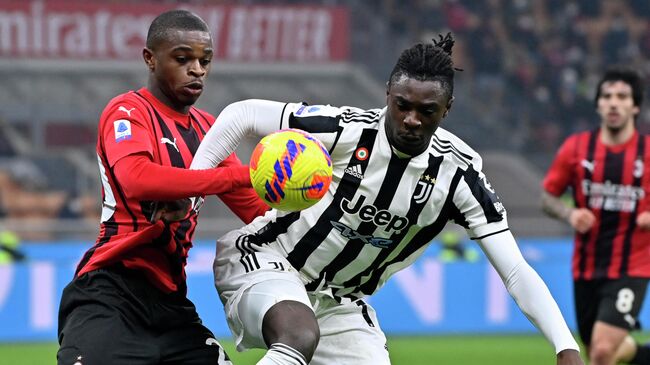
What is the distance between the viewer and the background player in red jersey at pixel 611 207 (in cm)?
775

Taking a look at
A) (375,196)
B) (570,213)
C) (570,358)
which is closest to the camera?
(570,358)

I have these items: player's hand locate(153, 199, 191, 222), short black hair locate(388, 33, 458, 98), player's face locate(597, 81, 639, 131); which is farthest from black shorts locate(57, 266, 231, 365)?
player's face locate(597, 81, 639, 131)

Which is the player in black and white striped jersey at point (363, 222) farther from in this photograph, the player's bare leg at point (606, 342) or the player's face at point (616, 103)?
the player's face at point (616, 103)

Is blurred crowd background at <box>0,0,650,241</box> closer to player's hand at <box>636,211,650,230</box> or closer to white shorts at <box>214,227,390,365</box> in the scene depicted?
player's hand at <box>636,211,650,230</box>

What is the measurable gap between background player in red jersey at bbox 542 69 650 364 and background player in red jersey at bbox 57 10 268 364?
352cm

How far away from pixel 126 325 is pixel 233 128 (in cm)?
92

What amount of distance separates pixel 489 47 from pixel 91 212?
7.45 m

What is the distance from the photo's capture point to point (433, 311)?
12633mm

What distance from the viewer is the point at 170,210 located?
4.61 m

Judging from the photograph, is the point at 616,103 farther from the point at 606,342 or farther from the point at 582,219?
the point at 606,342

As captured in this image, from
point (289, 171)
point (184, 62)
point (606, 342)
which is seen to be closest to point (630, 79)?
point (606, 342)

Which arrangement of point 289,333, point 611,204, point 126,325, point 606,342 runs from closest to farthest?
point 289,333
point 126,325
point 606,342
point 611,204

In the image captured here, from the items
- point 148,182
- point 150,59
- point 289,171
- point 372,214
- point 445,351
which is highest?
point 150,59

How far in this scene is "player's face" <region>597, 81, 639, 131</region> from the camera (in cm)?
777
